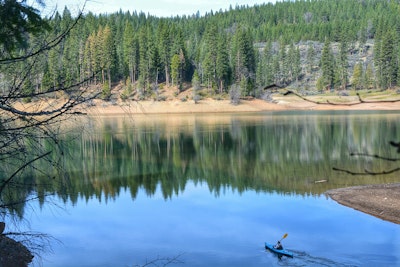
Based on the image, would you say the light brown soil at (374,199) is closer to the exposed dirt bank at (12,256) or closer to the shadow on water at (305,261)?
the shadow on water at (305,261)

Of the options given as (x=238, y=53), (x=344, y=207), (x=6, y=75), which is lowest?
(x=344, y=207)

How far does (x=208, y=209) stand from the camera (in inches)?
727

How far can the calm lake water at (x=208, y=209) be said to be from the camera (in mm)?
12984

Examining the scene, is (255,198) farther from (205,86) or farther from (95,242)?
(205,86)

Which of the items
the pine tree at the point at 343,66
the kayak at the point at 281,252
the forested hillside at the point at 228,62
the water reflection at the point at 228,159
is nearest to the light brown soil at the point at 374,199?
the water reflection at the point at 228,159

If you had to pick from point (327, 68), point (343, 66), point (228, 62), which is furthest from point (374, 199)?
point (343, 66)

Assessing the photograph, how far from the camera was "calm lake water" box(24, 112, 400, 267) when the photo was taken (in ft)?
42.6

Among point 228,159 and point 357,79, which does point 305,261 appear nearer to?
point 228,159

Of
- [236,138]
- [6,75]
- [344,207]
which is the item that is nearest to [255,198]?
[344,207]

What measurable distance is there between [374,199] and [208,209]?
266 inches

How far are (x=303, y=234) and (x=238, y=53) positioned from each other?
7390 centimetres

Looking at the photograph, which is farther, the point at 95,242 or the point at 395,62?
the point at 395,62

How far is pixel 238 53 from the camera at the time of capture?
86.4m

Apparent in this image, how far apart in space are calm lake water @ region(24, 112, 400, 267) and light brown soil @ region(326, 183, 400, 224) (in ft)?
1.67
